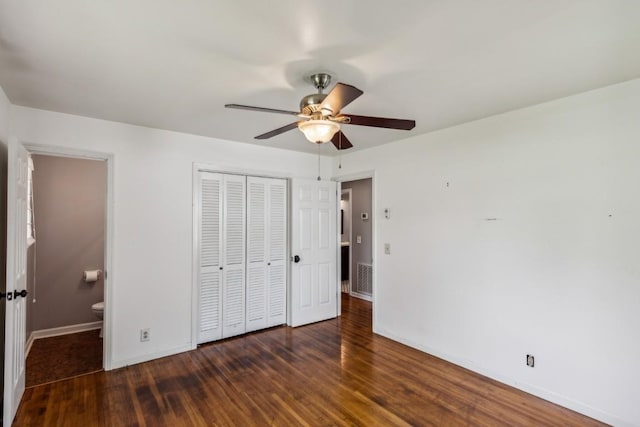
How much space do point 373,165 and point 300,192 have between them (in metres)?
1.10

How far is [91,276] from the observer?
13.9 ft

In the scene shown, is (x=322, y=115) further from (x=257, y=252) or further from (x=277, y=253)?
(x=277, y=253)

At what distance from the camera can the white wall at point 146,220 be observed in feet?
9.97

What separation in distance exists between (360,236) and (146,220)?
3.81 meters

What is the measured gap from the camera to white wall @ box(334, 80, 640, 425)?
228 cm

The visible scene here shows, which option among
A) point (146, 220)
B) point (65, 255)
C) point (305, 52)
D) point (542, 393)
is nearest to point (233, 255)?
point (146, 220)

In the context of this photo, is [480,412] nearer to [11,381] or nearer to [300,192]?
[300,192]

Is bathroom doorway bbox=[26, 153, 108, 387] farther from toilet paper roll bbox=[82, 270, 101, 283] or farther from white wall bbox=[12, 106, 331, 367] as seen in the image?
white wall bbox=[12, 106, 331, 367]

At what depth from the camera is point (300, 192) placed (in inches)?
176

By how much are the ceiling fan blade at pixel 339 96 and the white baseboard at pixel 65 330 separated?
14.9 ft

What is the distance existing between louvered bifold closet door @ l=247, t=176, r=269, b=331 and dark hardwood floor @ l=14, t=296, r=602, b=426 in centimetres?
66

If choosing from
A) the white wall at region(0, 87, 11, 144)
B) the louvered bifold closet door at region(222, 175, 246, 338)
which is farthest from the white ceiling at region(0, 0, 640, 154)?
the louvered bifold closet door at region(222, 175, 246, 338)

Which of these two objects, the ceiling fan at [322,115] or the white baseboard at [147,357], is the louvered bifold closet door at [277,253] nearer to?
the white baseboard at [147,357]

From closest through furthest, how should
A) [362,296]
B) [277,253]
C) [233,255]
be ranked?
1. [233,255]
2. [277,253]
3. [362,296]
